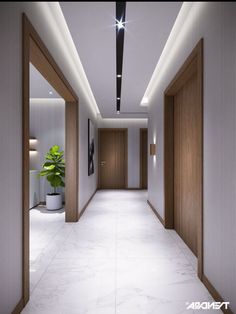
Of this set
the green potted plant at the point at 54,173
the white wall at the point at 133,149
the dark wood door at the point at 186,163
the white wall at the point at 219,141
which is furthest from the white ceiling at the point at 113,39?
the white wall at the point at 133,149

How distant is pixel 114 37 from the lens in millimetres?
3814

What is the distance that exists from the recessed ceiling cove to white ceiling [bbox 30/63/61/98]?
3.86 feet

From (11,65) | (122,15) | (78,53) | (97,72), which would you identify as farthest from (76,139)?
(11,65)

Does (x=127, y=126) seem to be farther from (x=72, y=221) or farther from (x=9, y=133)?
(x=9, y=133)

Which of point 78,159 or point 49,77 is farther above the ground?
point 49,77

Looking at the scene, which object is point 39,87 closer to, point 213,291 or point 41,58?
point 41,58

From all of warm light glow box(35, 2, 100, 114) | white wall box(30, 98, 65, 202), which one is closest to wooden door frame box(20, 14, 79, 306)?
warm light glow box(35, 2, 100, 114)

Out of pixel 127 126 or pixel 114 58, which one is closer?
pixel 114 58

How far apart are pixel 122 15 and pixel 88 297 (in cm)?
329

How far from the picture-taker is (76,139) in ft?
18.4

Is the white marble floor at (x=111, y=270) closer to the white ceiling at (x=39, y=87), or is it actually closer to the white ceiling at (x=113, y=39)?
the white ceiling at (x=113, y=39)

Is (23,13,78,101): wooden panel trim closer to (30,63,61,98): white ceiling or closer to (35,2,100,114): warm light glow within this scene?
(35,2,100,114): warm light glow

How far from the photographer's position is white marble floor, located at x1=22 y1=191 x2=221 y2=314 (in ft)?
8.07

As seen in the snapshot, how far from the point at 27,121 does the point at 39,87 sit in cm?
471
